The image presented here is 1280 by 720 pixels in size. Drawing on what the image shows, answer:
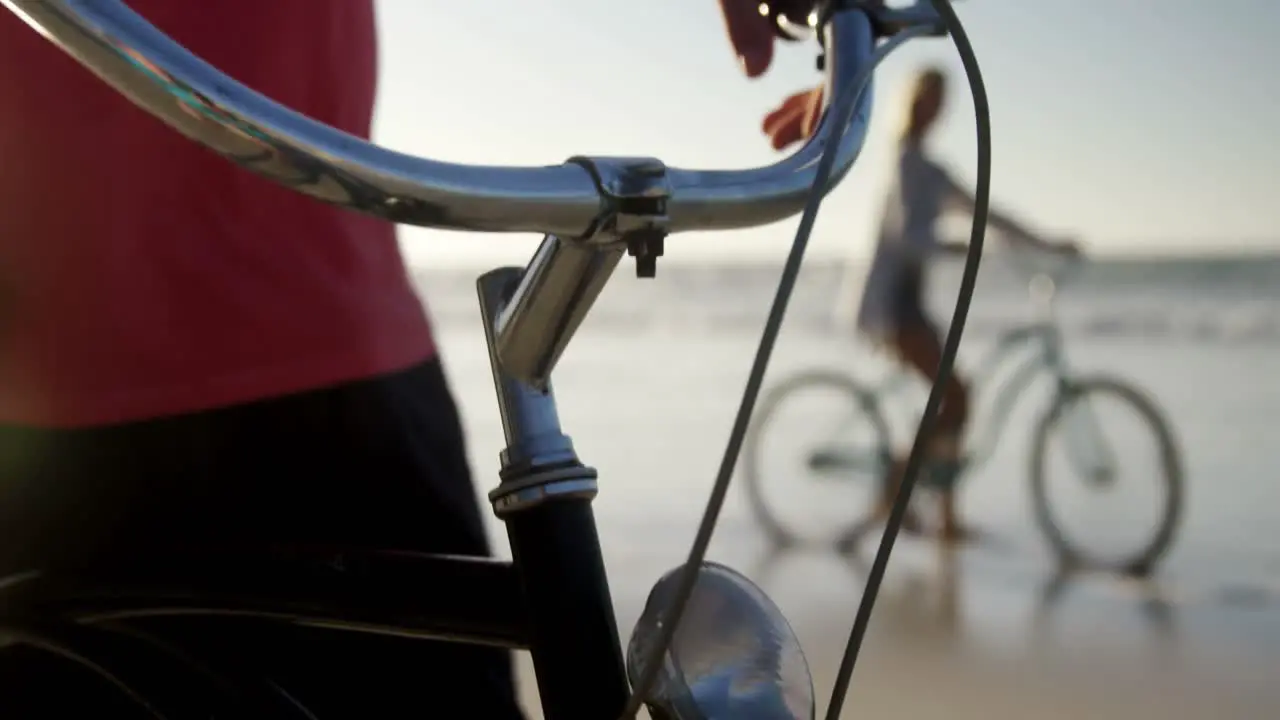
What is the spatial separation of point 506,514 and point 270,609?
186 mm

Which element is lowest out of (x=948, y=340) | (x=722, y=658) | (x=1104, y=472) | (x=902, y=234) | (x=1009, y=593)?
(x=1009, y=593)

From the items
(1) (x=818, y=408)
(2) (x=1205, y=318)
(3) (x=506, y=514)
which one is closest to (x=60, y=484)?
(3) (x=506, y=514)

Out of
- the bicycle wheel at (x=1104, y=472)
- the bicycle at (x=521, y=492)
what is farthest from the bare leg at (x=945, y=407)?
the bicycle at (x=521, y=492)

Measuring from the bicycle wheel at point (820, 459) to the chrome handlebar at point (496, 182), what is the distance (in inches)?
156

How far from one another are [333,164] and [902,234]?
3.96 m

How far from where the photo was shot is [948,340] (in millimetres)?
544

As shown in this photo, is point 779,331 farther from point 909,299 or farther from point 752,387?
point 909,299

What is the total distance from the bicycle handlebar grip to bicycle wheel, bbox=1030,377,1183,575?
377 cm

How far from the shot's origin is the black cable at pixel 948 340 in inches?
20.7

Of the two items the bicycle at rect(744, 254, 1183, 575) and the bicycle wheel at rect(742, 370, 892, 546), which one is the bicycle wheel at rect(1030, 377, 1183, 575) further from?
the bicycle wheel at rect(742, 370, 892, 546)

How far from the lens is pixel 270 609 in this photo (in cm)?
67

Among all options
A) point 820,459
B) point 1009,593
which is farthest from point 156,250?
point 820,459

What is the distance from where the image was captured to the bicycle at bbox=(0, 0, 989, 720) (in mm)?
407

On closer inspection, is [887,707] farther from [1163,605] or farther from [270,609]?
[270,609]
